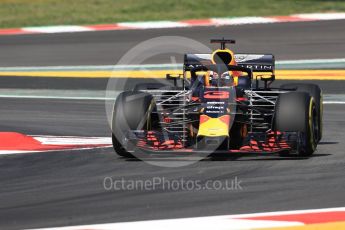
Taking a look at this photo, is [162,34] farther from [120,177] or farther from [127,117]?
[120,177]

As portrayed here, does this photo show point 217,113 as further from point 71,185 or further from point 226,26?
point 226,26

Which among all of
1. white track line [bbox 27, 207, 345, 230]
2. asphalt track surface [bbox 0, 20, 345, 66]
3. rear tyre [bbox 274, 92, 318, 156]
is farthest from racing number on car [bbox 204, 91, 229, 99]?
asphalt track surface [bbox 0, 20, 345, 66]

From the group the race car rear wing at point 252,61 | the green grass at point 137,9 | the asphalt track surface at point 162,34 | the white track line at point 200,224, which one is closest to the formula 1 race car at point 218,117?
the race car rear wing at point 252,61

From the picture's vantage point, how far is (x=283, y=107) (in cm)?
1202

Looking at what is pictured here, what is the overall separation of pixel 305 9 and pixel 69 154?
1777cm

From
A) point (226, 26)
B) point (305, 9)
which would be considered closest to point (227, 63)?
point (226, 26)

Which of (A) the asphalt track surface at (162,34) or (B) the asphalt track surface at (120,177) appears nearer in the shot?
(B) the asphalt track surface at (120,177)

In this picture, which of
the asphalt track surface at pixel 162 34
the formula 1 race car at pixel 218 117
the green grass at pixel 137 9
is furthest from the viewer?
the green grass at pixel 137 9

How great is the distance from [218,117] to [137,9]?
60.4 feet

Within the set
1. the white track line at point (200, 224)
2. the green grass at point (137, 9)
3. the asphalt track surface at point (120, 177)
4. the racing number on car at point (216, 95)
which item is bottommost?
the green grass at point (137, 9)

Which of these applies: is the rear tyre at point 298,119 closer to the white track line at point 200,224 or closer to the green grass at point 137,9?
the white track line at point 200,224

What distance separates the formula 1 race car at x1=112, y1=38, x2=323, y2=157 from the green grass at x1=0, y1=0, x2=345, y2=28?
1589 cm

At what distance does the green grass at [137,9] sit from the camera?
94.8 feet

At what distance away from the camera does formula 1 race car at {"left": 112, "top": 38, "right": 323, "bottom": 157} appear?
1190cm
